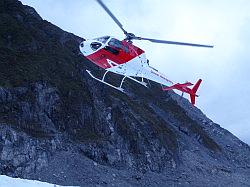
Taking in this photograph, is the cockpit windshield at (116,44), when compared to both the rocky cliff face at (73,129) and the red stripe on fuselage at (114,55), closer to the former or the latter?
the red stripe on fuselage at (114,55)

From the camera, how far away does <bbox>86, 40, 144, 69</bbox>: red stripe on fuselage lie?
99.7ft

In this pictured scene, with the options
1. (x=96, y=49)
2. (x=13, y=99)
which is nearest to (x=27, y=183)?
(x=96, y=49)

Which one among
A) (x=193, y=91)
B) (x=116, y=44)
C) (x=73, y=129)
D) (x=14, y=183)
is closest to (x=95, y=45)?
(x=116, y=44)

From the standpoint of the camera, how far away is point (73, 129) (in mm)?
46031

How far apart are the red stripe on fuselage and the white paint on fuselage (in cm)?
37

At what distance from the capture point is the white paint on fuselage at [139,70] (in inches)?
1224

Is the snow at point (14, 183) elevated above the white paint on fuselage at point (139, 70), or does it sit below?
below

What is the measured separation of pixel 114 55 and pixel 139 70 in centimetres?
239

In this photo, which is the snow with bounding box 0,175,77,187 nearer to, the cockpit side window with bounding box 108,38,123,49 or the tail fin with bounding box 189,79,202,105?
the cockpit side window with bounding box 108,38,123,49

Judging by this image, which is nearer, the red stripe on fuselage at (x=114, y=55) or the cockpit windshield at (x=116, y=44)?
the cockpit windshield at (x=116, y=44)

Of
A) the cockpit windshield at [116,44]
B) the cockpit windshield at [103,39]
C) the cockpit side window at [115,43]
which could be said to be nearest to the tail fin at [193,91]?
the cockpit windshield at [116,44]

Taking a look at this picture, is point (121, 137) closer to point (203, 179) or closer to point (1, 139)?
point (203, 179)

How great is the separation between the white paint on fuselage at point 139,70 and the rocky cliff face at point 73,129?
11.5 metres

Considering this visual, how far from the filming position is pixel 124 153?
49.9m
